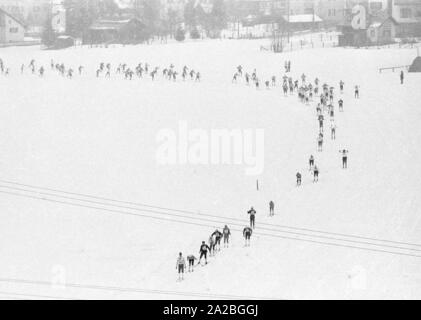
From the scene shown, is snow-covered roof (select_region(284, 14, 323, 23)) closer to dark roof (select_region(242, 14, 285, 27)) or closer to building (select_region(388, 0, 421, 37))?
dark roof (select_region(242, 14, 285, 27))

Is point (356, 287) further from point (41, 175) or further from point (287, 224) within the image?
point (41, 175)

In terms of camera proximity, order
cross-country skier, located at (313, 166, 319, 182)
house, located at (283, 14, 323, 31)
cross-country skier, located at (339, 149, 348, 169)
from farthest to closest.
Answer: house, located at (283, 14, 323, 31), cross-country skier, located at (339, 149, 348, 169), cross-country skier, located at (313, 166, 319, 182)

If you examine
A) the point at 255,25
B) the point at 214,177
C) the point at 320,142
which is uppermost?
the point at 255,25

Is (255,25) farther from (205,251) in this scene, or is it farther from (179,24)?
(205,251)

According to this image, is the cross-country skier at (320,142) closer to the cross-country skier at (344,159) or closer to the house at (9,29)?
the cross-country skier at (344,159)

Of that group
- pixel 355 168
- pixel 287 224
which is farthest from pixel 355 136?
pixel 287 224

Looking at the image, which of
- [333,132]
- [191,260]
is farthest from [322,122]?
[191,260]

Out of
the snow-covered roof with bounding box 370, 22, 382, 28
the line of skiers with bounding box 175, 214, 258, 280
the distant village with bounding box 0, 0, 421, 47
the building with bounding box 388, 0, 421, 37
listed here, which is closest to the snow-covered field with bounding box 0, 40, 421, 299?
the line of skiers with bounding box 175, 214, 258, 280
